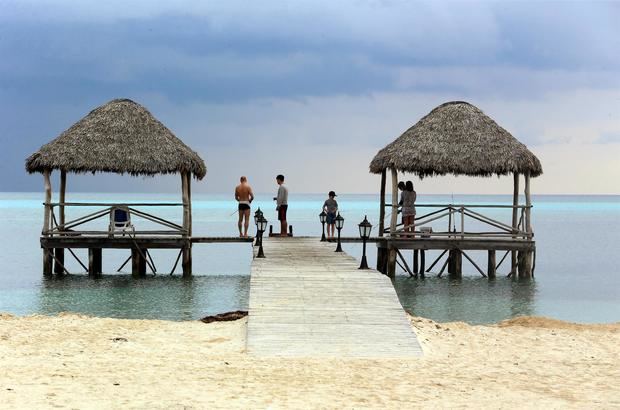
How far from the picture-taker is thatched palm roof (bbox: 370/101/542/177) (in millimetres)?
22125

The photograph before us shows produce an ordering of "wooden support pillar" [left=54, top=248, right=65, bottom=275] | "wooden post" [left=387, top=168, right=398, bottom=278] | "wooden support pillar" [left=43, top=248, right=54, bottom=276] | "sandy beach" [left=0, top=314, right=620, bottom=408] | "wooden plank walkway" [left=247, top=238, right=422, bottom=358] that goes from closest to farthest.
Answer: "sandy beach" [left=0, top=314, right=620, bottom=408]
"wooden plank walkway" [left=247, top=238, right=422, bottom=358]
"wooden post" [left=387, top=168, right=398, bottom=278]
"wooden support pillar" [left=43, top=248, right=54, bottom=276]
"wooden support pillar" [left=54, top=248, right=65, bottom=275]

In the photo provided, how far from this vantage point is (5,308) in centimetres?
1812

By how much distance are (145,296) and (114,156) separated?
189 inches

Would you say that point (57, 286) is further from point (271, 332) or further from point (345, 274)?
point (271, 332)

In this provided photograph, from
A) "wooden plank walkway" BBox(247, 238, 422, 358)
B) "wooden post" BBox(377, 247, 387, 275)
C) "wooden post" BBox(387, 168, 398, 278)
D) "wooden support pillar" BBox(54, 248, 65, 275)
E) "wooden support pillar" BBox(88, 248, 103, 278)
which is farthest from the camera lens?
"wooden post" BBox(377, 247, 387, 275)

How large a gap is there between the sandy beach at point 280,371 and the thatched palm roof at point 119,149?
10100mm

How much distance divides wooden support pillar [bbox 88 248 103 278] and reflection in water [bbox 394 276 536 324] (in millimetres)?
8646

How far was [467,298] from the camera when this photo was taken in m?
19.6

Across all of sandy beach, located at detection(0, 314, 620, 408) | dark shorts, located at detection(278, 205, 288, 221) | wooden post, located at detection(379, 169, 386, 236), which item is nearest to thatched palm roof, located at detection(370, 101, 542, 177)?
wooden post, located at detection(379, 169, 386, 236)

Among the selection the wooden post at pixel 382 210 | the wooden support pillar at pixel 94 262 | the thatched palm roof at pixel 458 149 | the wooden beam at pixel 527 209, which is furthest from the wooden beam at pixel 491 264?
the wooden support pillar at pixel 94 262

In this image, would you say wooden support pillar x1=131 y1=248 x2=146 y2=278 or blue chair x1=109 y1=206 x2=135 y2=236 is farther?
wooden support pillar x1=131 y1=248 x2=146 y2=278

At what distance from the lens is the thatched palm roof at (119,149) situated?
22438 millimetres

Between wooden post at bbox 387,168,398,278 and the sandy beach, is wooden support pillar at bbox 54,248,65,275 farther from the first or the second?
the sandy beach

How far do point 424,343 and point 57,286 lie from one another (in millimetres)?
13245
